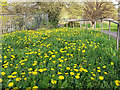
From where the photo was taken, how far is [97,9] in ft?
63.7

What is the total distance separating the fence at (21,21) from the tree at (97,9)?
9040 mm

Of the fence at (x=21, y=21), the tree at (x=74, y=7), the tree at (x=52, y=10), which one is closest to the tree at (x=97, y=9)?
the tree at (x=74, y=7)

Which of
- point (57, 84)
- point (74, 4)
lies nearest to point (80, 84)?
point (57, 84)

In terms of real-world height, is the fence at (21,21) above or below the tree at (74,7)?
below

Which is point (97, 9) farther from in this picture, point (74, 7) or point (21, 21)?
point (21, 21)

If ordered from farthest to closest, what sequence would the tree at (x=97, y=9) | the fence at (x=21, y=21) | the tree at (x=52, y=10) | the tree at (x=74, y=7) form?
Answer: the tree at (x=97, y=9)
the tree at (x=74, y=7)
the tree at (x=52, y=10)
the fence at (x=21, y=21)

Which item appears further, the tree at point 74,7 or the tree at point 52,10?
the tree at point 74,7

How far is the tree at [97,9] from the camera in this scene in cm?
1922

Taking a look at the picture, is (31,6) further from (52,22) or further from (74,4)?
(74,4)

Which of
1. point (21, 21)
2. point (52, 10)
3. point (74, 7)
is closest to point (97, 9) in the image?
point (74, 7)

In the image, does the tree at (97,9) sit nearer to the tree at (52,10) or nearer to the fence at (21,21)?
the tree at (52,10)

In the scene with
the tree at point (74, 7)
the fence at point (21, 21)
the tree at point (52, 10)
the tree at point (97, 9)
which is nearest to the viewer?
the fence at point (21, 21)

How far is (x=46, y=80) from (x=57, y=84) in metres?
0.20

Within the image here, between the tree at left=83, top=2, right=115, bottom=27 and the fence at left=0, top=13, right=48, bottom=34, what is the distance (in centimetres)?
904
